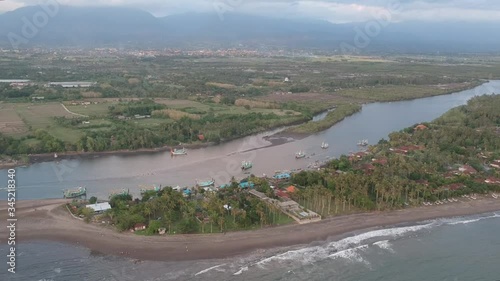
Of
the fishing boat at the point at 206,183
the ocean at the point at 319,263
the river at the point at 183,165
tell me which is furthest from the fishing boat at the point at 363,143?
the ocean at the point at 319,263

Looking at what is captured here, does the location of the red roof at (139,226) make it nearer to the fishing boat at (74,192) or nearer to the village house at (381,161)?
the fishing boat at (74,192)

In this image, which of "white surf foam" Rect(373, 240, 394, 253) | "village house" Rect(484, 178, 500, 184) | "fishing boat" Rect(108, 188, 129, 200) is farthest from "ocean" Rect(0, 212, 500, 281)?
"village house" Rect(484, 178, 500, 184)

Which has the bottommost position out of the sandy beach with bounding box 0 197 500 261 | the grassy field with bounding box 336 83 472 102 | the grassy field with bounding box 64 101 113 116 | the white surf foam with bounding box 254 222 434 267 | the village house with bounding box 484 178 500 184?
the white surf foam with bounding box 254 222 434 267

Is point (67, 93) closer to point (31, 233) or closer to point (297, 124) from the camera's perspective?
point (297, 124)

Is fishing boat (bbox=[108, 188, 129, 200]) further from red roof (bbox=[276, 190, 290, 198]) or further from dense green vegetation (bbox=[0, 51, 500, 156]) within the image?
dense green vegetation (bbox=[0, 51, 500, 156])

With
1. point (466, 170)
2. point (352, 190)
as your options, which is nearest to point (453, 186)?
point (466, 170)

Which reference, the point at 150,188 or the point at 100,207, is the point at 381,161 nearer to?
the point at 150,188
